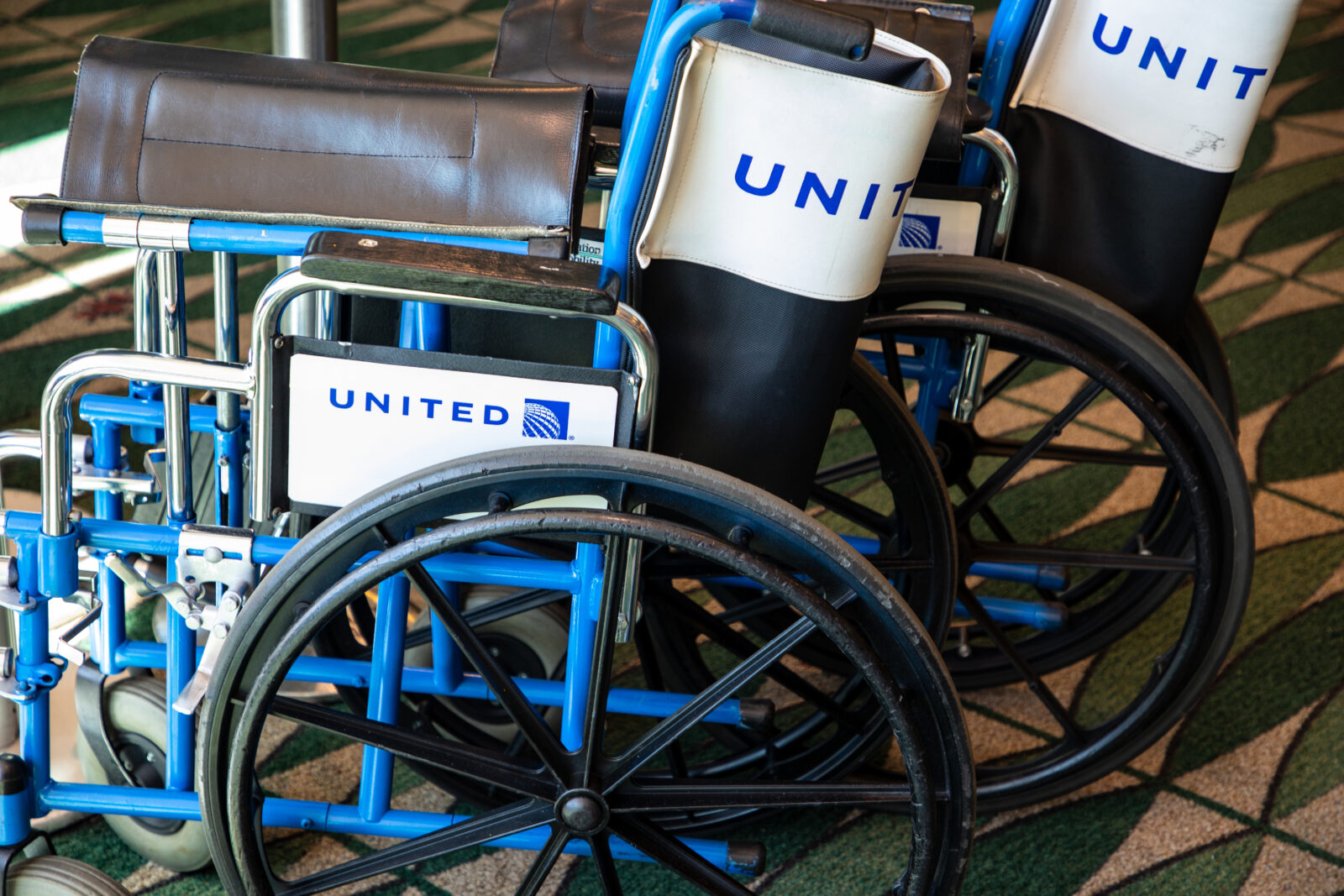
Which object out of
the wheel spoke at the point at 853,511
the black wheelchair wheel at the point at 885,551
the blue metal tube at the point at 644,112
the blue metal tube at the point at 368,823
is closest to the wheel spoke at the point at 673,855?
the blue metal tube at the point at 368,823

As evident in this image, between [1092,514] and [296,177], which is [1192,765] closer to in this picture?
[1092,514]

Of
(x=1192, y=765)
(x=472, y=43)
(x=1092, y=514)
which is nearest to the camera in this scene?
(x=1192, y=765)

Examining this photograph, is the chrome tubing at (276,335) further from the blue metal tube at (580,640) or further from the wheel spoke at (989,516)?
the wheel spoke at (989,516)

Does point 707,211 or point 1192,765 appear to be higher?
point 707,211

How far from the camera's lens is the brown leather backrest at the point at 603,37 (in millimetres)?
1458

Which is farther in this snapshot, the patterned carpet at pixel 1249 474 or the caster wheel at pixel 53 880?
the patterned carpet at pixel 1249 474

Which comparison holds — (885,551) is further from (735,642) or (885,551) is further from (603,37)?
(603,37)

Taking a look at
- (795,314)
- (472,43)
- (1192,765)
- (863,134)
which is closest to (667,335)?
(795,314)

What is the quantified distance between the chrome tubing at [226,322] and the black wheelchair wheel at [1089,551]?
70 centimetres

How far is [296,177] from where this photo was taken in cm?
106

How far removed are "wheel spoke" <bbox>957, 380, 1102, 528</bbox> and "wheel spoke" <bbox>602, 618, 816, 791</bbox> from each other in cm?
54

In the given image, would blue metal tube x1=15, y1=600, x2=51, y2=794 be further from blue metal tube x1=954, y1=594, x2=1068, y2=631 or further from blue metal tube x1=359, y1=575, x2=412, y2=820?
blue metal tube x1=954, y1=594, x2=1068, y2=631

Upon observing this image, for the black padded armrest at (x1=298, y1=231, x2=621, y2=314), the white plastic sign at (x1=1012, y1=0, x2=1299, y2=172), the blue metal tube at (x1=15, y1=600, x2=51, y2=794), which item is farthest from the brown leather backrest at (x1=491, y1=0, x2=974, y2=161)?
the blue metal tube at (x1=15, y1=600, x2=51, y2=794)

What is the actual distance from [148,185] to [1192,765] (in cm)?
154
